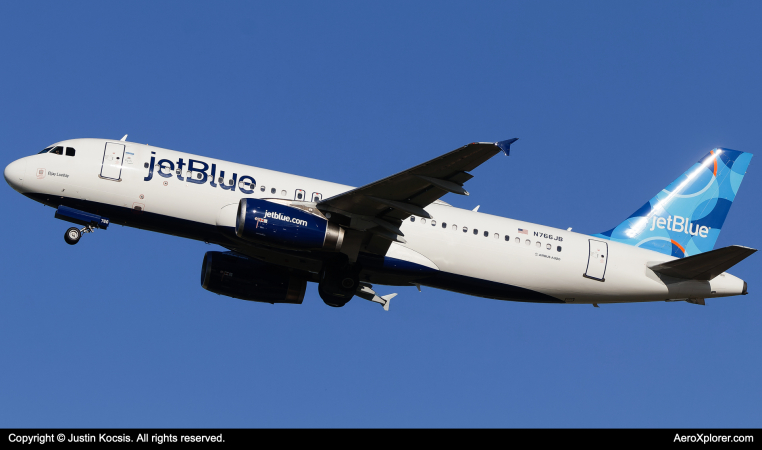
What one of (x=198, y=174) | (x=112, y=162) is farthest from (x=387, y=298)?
(x=112, y=162)

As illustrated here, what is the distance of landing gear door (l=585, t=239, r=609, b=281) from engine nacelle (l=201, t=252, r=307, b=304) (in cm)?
1173

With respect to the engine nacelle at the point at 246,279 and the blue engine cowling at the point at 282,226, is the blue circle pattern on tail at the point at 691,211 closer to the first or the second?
the blue engine cowling at the point at 282,226

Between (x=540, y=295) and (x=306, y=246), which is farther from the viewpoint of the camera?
(x=540, y=295)

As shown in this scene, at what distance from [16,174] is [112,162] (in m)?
3.45

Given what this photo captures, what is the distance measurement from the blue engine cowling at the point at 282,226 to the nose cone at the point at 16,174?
8.21 meters

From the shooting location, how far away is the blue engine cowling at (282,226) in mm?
27703

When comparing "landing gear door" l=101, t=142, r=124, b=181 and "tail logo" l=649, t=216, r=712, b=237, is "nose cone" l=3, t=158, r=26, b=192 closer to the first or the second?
"landing gear door" l=101, t=142, r=124, b=181

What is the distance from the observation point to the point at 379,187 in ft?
90.3

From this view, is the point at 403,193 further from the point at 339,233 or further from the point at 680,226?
the point at 680,226

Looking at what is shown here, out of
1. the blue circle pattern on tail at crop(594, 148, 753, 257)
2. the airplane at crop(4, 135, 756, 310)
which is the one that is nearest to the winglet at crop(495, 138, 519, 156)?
the airplane at crop(4, 135, 756, 310)

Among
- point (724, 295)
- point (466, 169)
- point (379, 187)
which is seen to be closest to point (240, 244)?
point (379, 187)
